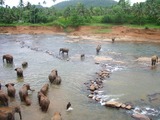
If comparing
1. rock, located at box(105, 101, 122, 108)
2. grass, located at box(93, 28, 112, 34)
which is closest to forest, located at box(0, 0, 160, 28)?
grass, located at box(93, 28, 112, 34)

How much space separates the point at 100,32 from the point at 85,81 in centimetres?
3585

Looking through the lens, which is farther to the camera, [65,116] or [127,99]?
[127,99]

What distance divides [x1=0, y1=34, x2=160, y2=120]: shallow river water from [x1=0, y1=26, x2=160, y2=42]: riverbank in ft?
50.2

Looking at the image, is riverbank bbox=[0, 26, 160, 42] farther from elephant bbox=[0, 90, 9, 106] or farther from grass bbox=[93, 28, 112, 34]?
elephant bbox=[0, 90, 9, 106]

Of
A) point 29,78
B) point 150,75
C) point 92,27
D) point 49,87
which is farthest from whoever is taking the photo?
point 92,27

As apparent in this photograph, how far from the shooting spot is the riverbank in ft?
168

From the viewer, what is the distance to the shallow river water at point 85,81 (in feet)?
51.2

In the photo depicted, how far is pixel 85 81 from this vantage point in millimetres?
21547

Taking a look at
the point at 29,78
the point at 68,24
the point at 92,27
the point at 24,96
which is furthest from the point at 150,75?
the point at 68,24

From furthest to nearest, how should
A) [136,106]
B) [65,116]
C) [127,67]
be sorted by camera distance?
[127,67] < [136,106] < [65,116]

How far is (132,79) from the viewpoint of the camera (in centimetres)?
2250

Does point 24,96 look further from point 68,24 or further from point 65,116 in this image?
point 68,24

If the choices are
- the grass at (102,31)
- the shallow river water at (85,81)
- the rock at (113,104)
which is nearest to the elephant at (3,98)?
the shallow river water at (85,81)

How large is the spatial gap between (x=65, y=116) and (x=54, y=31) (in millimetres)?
47934
